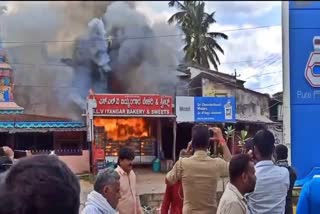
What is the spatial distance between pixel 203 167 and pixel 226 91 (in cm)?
2573

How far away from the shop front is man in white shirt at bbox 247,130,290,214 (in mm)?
19821

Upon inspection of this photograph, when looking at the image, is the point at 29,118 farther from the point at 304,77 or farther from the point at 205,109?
the point at 304,77

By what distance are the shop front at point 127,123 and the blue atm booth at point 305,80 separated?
15.3 m

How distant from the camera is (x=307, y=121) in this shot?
30.3 ft

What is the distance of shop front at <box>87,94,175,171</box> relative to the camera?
2515 centimetres

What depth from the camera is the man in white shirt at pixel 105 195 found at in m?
3.93

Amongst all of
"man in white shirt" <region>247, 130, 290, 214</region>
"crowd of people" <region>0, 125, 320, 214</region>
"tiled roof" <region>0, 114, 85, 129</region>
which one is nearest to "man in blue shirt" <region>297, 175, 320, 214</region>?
"crowd of people" <region>0, 125, 320, 214</region>

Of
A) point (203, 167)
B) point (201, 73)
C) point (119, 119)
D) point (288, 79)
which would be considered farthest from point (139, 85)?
point (203, 167)

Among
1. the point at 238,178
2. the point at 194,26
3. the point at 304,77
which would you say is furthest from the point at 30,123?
the point at 238,178

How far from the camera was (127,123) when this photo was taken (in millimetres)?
27562

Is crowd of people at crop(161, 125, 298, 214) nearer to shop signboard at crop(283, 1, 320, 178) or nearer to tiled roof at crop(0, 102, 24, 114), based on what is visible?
shop signboard at crop(283, 1, 320, 178)

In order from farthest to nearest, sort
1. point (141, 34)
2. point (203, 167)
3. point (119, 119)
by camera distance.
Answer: point (141, 34) → point (119, 119) → point (203, 167)

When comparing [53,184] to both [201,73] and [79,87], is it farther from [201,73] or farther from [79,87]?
[79,87]

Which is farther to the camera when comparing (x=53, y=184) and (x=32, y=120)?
(x=32, y=120)
